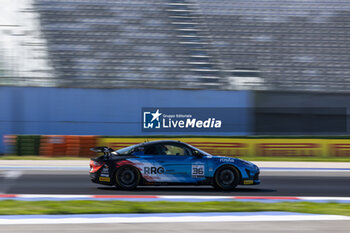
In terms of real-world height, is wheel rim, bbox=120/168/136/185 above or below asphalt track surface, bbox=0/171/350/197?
above

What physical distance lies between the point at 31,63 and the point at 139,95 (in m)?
5.48

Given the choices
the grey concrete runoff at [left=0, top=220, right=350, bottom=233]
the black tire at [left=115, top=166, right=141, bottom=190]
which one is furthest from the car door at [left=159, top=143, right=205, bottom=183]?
the grey concrete runoff at [left=0, top=220, right=350, bottom=233]

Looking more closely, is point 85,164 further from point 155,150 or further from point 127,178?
point 155,150

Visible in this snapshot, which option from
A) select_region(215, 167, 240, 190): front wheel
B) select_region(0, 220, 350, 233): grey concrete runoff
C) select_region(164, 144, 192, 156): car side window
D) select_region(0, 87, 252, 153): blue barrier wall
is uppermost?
select_region(0, 87, 252, 153): blue barrier wall

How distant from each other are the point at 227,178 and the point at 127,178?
7.12 ft

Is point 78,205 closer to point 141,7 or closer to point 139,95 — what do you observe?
point 139,95

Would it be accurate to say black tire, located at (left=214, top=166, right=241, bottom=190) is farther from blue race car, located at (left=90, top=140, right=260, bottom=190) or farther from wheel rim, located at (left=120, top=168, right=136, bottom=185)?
wheel rim, located at (left=120, top=168, right=136, bottom=185)

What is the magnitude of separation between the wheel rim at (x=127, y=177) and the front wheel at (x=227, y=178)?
181 centimetres

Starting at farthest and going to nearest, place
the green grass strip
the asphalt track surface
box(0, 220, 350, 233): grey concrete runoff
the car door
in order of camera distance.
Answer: the car door
the asphalt track surface
the green grass strip
box(0, 220, 350, 233): grey concrete runoff

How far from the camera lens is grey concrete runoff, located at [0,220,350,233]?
635cm

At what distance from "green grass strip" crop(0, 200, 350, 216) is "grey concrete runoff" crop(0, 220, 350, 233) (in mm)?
1086

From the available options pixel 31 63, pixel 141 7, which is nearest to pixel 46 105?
pixel 31 63

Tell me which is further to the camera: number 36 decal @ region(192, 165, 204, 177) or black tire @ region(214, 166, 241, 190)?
black tire @ region(214, 166, 241, 190)

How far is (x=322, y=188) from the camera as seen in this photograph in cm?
1256
